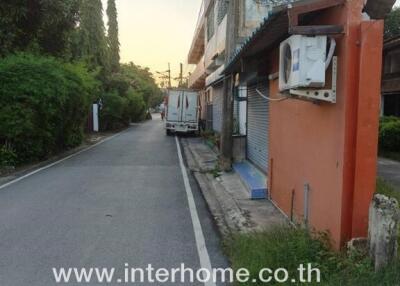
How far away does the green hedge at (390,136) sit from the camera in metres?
17.8

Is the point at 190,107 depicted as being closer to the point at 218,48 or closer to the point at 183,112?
the point at 183,112

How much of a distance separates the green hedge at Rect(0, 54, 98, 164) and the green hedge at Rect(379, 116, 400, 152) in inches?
446

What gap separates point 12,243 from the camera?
6.67 metres

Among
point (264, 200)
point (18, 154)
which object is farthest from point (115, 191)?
point (18, 154)

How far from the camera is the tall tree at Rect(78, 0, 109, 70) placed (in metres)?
33.1

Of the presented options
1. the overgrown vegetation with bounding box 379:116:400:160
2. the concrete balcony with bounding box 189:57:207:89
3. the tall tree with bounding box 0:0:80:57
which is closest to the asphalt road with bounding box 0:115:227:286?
the tall tree with bounding box 0:0:80:57

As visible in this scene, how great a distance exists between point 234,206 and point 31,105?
8712 millimetres

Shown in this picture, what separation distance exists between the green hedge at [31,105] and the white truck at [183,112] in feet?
45.0

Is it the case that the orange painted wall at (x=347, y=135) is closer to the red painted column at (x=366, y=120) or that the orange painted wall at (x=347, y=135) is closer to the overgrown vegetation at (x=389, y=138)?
the red painted column at (x=366, y=120)

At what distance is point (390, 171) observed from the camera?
46.0 ft

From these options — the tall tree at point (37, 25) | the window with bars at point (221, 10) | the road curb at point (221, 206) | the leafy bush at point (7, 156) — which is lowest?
the road curb at point (221, 206)

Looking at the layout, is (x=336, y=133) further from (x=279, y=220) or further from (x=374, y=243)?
(x=279, y=220)

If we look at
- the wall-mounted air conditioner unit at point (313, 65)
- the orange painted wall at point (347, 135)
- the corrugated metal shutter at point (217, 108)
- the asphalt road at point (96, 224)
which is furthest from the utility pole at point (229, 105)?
the corrugated metal shutter at point (217, 108)

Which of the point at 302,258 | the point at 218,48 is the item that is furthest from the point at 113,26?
the point at 302,258
